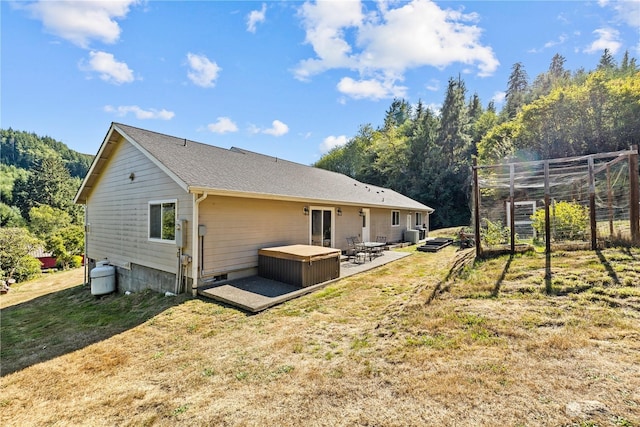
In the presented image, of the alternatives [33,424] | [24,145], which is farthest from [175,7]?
[24,145]

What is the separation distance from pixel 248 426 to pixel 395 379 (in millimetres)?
1515

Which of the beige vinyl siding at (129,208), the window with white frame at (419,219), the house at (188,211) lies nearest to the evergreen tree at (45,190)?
the beige vinyl siding at (129,208)

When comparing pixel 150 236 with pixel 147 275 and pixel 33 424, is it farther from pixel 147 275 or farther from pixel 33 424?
pixel 33 424

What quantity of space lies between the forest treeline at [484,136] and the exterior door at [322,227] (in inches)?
641

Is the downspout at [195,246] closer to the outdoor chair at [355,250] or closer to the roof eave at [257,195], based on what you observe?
the roof eave at [257,195]

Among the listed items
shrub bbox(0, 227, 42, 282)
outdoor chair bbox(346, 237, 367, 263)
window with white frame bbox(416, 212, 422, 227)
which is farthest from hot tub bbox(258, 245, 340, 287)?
shrub bbox(0, 227, 42, 282)

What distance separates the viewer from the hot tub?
6836 millimetres

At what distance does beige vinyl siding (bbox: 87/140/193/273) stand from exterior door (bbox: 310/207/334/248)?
4.45 m

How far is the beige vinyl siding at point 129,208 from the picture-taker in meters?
7.17

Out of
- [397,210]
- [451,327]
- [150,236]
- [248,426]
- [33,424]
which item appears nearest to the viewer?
[248,426]

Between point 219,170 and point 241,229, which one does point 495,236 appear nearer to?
point 241,229

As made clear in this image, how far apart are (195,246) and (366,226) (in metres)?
8.17

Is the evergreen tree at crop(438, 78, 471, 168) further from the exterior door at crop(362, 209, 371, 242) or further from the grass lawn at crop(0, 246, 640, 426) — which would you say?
the grass lawn at crop(0, 246, 640, 426)

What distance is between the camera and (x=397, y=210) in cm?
1577
